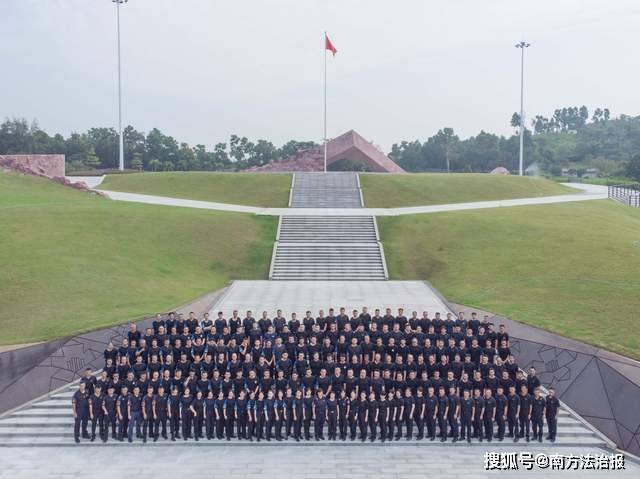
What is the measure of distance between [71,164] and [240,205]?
31.4 meters

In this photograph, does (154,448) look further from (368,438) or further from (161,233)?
(161,233)

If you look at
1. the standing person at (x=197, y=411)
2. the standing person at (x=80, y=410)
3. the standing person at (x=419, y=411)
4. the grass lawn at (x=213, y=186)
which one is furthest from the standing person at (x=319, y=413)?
the grass lawn at (x=213, y=186)

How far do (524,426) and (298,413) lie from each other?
4.23 meters

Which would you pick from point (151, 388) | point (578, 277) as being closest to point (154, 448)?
point (151, 388)

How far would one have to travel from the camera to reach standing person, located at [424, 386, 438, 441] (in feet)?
36.1

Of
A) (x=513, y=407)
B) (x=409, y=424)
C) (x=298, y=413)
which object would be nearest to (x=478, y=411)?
(x=513, y=407)

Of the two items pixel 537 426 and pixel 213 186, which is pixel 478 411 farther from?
pixel 213 186

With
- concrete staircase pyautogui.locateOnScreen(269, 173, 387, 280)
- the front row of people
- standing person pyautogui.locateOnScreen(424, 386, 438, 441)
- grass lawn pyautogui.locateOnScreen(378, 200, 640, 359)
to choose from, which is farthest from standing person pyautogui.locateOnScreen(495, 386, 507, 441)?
concrete staircase pyautogui.locateOnScreen(269, 173, 387, 280)

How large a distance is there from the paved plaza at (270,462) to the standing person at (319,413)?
11.6 inches

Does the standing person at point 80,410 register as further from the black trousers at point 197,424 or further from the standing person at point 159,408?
the black trousers at point 197,424

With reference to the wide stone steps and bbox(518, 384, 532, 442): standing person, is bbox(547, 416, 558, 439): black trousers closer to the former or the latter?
bbox(518, 384, 532, 442): standing person

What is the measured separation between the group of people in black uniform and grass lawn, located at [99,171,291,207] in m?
21.3

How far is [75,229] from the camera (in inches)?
915

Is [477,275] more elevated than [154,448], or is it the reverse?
[477,275]
